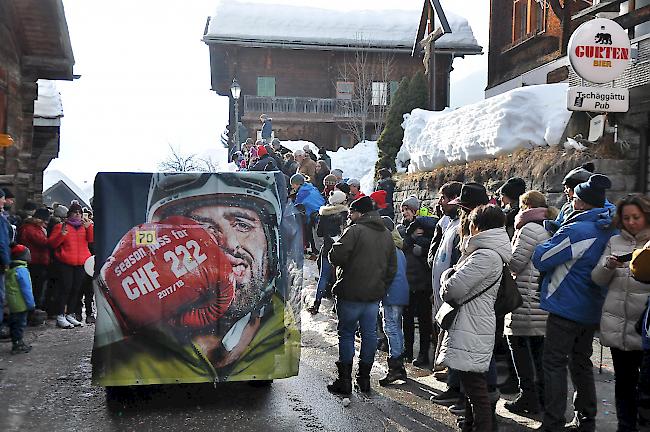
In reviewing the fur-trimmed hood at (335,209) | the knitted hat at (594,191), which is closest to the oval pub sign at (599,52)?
the fur-trimmed hood at (335,209)

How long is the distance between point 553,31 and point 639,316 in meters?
13.8

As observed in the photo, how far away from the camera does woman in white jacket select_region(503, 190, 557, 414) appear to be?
5.75 meters

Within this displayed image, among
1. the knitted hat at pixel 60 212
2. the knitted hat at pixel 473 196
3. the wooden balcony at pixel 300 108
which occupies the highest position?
the wooden balcony at pixel 300 108

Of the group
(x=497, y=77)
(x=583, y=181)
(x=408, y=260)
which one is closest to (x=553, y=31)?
(x=497, y=77)

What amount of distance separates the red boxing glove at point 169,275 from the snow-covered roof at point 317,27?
102 ft

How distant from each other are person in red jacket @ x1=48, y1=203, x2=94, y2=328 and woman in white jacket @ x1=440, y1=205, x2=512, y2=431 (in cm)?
760

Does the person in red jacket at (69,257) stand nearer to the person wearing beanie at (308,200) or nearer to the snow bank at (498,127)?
the person wearing beanie at (308,200)

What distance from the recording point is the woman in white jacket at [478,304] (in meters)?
4.95

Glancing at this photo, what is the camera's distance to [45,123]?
18750 millimetres

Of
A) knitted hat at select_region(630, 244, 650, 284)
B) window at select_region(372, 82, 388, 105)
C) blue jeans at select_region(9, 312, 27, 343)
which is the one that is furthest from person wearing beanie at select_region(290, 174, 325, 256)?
window at select_region(372, 82, 388, 105)

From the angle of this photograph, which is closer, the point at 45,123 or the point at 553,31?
the point at 553,31

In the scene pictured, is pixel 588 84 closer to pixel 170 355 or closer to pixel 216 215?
pixel 216 215

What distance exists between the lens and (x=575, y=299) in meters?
5.13

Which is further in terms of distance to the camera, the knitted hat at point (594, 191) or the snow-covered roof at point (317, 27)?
the snow-covered roof at point (317, 27)
